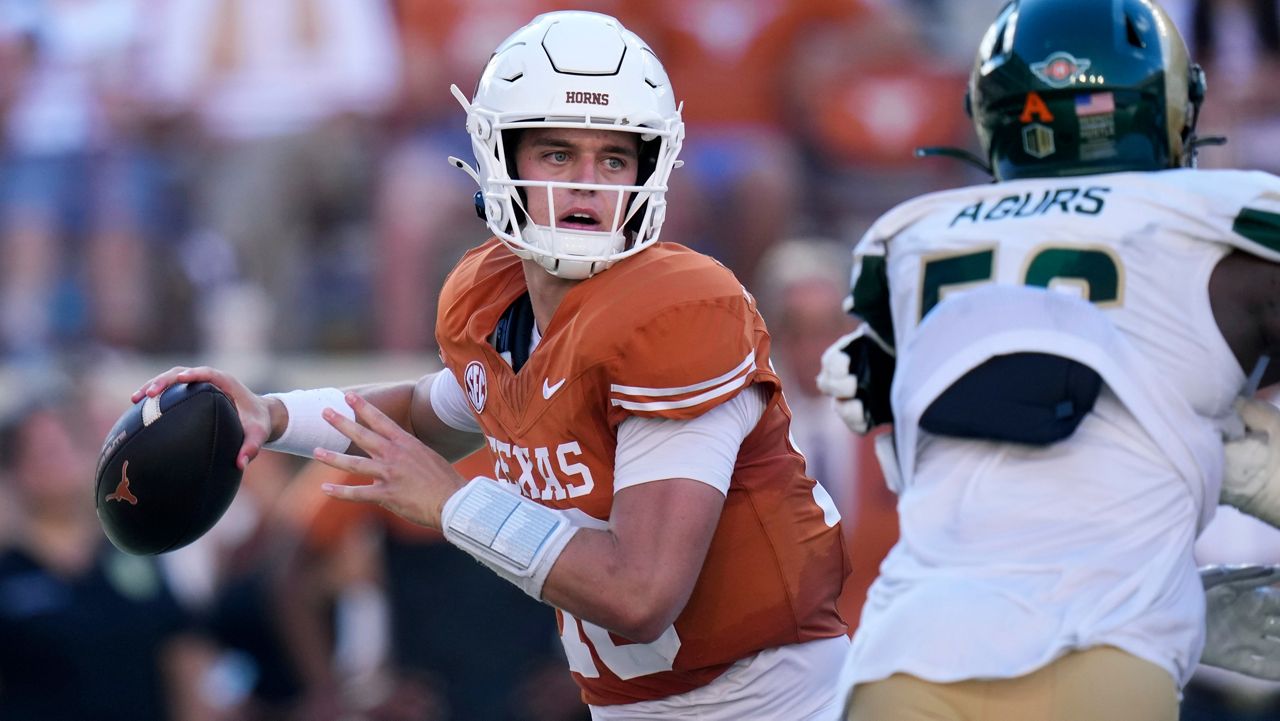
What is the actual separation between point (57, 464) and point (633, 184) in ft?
10.9

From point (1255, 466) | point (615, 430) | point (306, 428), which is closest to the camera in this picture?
point (1255, 466)

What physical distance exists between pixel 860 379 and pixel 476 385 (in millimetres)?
662

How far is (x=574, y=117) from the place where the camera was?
2494 millimetres

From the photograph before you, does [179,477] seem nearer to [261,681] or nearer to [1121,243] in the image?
[1121,243]

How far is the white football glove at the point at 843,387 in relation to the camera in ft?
Result: 7.60

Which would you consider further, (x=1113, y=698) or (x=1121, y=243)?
(x=1121, y=243)

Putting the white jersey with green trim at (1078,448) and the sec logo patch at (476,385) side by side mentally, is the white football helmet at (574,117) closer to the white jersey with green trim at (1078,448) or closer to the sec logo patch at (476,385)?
the sec logo patch at (476,385)

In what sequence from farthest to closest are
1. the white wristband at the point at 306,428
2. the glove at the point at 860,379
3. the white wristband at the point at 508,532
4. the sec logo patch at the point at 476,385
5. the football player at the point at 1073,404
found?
the white wristband at the point at 306,428, the sec logo patch at the point at 476,385, the glove at the point at 860,379, the white wristband at the point at 508,532, the football player at the point at 1073,404

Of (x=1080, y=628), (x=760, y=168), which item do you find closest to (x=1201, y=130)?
(x=760, y=168)

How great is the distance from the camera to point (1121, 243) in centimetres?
209

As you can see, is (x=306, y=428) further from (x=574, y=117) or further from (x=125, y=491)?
(x=574, y=117)

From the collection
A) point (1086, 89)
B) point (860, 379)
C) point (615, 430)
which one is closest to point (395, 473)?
point (615, 430)

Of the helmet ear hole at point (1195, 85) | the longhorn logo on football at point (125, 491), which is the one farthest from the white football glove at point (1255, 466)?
the longhorn logo on football at point (125, 491)

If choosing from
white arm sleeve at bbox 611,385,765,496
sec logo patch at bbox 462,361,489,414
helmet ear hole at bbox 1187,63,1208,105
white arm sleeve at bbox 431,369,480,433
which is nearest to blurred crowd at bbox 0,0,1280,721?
white arm sleeve at bbox 431,369,480,433
